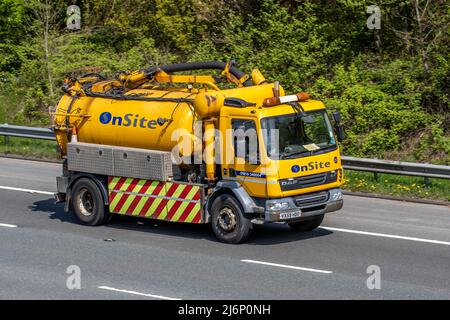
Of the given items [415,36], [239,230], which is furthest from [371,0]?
[239,230]

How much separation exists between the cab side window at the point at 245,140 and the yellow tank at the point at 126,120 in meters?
0.86

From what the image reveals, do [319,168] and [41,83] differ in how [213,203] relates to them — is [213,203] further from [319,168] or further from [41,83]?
[41,83]

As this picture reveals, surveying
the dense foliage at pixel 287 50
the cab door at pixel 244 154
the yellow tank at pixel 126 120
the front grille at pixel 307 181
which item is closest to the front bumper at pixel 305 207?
the front grille at pixel 307 181

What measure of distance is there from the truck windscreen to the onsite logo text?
221cm

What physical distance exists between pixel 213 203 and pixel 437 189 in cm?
613

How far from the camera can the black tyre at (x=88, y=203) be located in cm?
1830

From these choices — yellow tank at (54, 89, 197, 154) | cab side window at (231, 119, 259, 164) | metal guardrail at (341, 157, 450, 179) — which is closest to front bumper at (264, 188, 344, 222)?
cab side window at (231, 119, 259, 164)

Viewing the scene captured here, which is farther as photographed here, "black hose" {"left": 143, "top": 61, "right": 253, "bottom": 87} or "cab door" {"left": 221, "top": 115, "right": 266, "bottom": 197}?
"black hose" {"left": 143, "top": 61, "right": 253, "bottom": 87}

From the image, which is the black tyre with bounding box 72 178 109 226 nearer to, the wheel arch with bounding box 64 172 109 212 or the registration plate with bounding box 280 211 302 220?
the wheel arch with bounding box 64 172 109 212

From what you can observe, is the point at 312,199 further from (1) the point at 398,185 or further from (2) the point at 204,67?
(1) the point at 398,185

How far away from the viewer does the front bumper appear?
53.0 feet

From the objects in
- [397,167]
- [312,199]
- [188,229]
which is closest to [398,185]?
[397,167]

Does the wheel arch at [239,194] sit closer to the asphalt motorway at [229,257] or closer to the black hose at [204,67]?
the asphalt motorway at [229,257]

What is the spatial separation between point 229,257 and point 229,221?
1046 mm
